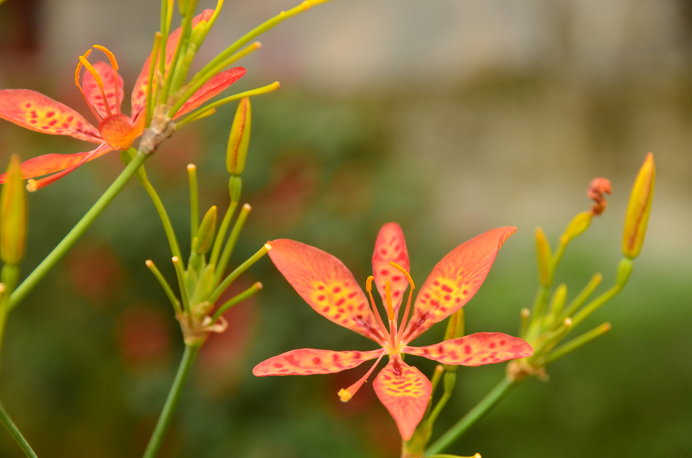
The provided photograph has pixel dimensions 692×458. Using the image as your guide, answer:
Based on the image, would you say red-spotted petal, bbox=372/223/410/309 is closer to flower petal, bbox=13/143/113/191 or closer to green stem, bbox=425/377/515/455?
green stem, bbox=425/377/515/455

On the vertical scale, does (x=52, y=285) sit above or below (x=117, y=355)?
above

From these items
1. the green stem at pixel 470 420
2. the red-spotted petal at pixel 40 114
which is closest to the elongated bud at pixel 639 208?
the green stem at pixel 470 420

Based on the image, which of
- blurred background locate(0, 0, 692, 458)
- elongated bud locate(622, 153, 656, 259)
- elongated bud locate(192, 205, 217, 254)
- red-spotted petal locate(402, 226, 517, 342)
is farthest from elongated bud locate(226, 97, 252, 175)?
blurred background locate(0, 0, 692, 458)

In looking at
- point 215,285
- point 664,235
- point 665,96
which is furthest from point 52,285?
point 665,96

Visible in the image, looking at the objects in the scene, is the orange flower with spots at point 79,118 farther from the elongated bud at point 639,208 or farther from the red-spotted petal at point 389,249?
the elongated bud at point 639,208

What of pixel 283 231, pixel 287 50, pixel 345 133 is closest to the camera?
pixel 283 231

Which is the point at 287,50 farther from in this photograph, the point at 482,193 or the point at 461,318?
the point at 461,318
